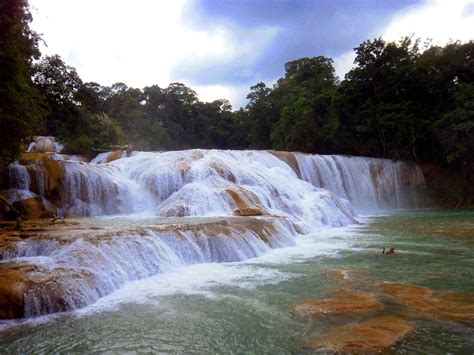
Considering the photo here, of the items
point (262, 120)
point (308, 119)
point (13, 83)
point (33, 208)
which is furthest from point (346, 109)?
point (13, 83)

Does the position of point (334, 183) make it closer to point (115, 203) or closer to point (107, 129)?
point (115, 203)

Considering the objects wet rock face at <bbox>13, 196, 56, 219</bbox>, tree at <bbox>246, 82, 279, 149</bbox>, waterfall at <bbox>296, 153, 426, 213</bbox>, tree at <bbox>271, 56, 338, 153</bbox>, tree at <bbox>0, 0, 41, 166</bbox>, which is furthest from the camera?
Result: tree at <bbox>246, 82, 279, 149</bbox>

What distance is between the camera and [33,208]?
497 inches

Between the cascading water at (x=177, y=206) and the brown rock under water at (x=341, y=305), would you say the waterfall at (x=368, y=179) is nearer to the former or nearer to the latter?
the cascading water at (x=177, y=206)

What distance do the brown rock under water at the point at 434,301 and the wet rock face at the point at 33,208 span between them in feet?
32.3

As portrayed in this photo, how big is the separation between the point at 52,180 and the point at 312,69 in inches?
1248

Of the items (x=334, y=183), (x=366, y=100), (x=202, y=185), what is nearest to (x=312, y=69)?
(x=366, y=100)

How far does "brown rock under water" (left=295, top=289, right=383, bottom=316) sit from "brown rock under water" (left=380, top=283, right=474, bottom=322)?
0.44m

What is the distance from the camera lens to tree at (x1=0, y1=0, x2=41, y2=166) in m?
8.22

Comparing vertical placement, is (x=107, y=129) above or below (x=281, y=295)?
above

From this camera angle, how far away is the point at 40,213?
12.6m

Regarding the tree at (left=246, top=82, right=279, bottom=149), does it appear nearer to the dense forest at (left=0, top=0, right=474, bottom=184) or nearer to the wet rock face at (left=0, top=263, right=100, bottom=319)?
the dense forest at (left=0, top=0, right=474, bottom=184)

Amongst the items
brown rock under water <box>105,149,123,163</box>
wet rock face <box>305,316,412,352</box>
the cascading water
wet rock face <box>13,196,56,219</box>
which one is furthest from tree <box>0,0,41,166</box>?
brown rock under water <box>105,149,123,163</box>

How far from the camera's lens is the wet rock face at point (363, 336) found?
4570 millimetres
